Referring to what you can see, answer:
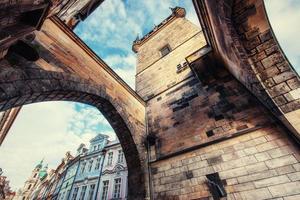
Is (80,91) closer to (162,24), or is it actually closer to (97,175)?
(162,24)

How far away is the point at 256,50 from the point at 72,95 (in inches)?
190

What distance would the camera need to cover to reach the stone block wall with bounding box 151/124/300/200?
3.39 metres

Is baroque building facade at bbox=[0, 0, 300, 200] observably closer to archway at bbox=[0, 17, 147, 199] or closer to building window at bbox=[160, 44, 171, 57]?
archway at bbox=[0, 17, 147, 199]

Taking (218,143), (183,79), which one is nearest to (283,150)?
(218,143)

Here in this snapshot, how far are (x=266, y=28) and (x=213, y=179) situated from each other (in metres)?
3.93

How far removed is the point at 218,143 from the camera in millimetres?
4586

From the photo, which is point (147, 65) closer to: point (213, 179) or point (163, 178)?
point (163, 178)

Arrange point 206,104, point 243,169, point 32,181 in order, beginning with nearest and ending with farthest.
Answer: point 243,169
point 206,104
point 32,181

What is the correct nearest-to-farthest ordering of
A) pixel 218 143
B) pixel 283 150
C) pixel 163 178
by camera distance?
pixel 283 150, pixel 218 143, pixel 163 178

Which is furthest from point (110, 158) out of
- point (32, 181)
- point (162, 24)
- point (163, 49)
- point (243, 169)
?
point (32, 181)

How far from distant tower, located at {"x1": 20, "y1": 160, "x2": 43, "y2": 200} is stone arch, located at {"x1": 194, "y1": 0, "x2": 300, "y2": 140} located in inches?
1970

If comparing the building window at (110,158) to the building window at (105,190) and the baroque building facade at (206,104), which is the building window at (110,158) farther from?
the baroque building facade at (206,104)

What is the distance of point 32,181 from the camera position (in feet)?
150

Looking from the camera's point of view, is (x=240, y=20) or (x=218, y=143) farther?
(x=218, y=143)
